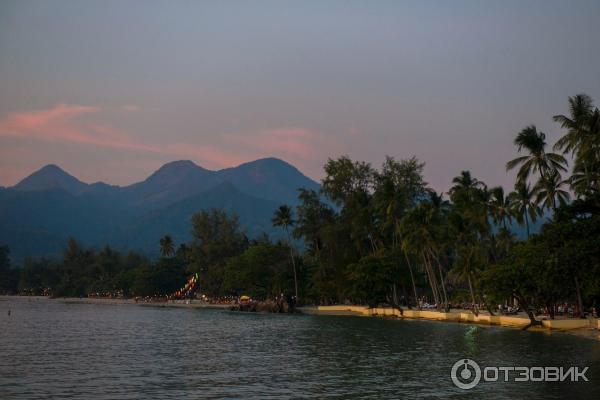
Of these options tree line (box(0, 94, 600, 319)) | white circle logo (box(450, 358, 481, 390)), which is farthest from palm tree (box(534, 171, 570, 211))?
white circle logo (box(450, 358, 481, 390))

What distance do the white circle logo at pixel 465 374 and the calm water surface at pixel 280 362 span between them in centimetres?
62

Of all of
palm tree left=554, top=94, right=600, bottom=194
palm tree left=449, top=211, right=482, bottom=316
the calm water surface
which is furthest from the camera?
palm tree left=449, top=211, right=482, bottom=316

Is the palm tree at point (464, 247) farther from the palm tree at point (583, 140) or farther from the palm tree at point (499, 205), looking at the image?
the palm tree at point (583, 140)

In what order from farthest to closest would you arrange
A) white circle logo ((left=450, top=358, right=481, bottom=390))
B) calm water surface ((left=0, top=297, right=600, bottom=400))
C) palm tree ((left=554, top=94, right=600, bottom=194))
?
1. palm tree ((left=554, top=94, right=600, bottom=194))
2. white circle logo ((left=450, top=358, right=481, bottom=390))
3. calm water surface ((left=0, top=297, right=600, bottom=400))

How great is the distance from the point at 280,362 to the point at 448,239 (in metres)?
53.8

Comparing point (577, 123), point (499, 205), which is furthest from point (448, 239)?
A: point (577, 123)

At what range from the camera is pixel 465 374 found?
42.1 m

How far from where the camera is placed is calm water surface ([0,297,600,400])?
36.2 metres

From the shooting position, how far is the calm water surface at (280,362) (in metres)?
36.2

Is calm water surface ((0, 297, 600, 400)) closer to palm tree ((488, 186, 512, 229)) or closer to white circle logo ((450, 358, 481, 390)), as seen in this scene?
white circle logo ((450, 358, 481, 390))

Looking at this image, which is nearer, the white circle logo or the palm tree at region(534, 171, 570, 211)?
the white circle logo

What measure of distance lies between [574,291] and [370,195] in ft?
167

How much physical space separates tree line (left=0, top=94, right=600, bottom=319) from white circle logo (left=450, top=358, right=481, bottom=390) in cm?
2031

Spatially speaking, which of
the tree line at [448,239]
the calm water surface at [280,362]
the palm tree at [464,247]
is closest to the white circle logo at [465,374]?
the calm water surface at [280,362]
